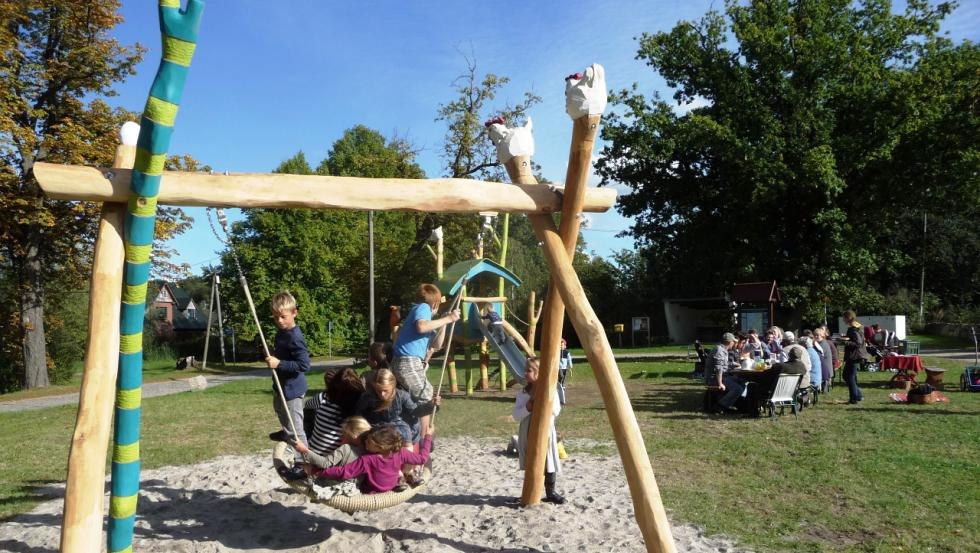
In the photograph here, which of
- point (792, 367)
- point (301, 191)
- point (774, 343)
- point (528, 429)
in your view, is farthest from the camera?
point (774, 343)

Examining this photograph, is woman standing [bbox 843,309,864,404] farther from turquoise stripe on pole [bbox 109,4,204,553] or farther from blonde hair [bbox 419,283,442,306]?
turquoise stripe on pole [bbox 109,4,204,553]

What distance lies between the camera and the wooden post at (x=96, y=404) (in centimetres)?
350

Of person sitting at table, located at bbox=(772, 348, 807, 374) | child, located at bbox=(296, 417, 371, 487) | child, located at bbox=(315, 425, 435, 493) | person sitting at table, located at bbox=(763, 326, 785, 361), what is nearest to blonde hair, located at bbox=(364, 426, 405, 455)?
child, located at bbox=(315, 425, 435, 493)

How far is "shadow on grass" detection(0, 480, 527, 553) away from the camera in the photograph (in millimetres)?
4766

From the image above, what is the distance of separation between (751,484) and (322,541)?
3.82 m

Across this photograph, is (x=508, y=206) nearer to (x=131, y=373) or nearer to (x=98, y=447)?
(x=131, y=373)

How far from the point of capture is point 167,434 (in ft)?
31.3

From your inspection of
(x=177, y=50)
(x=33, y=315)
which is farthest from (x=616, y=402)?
(x=33, y=315)

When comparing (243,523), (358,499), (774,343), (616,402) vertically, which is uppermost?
(616,402)

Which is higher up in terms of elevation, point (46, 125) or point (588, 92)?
point (46, 125)

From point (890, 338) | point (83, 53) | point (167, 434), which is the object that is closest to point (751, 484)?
point (167, 434)

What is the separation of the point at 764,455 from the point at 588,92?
16.3 feet

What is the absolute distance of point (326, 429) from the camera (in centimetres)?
532

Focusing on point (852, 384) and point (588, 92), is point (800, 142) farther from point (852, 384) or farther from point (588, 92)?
point (588, 92)
